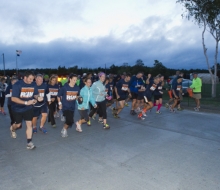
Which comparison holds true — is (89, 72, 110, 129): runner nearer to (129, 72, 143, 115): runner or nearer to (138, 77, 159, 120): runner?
(138, 77, 159, 120): runner

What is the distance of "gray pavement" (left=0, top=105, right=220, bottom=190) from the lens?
3.51 m

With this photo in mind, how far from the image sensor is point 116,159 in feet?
14.5

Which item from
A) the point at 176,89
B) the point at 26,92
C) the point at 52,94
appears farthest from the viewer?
the point at 176,89

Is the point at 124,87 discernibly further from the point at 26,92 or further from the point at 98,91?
the point at 26,92

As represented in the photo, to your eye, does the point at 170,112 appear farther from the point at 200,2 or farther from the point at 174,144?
the point at 200,2

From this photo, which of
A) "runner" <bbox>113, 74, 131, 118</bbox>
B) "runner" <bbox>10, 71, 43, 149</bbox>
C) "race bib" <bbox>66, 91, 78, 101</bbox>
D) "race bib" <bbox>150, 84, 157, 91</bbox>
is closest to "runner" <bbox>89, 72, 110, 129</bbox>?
"race bib" <bbox>66, 91, 78, 101</bbox>

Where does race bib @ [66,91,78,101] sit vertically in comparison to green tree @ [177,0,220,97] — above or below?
below

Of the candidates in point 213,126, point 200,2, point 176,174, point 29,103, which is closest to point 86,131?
point 29,103

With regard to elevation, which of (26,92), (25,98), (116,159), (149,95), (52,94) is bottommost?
(116,159)

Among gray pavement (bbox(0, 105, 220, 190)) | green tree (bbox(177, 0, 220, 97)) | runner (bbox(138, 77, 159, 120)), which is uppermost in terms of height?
green tree (bbox(177, 0, 220, 97))

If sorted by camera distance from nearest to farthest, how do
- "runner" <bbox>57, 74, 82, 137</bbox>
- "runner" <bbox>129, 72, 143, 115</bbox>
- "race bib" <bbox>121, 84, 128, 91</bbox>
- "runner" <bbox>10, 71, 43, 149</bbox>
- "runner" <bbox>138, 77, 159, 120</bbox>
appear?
1. "runner" <bbox>10, 71, 43, 149</bbox>
2. "runner" <bbox>57, 74, 82, 137</bbox>
3. "runner" <bbox>138, 77, 159, 120</bbox>
4. "race bib" <bbox>121, 84, 128, 91</bbox>
5. "runner" <bbox>129, 72, 143, 115</bbox>

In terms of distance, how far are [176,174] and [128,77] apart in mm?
5791

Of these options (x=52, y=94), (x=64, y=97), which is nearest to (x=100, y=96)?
(x=64, y=97)

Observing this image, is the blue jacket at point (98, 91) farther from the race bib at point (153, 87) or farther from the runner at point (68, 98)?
the race bib at point (153, 87)
